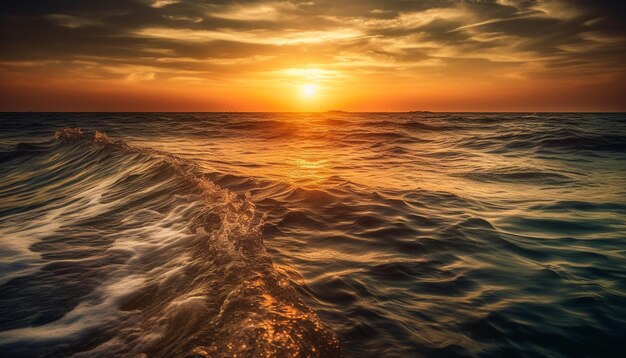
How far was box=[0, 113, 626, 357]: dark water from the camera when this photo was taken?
267cm

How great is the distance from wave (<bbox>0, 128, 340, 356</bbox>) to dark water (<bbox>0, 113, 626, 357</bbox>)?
2 cm

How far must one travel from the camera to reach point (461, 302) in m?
3.26

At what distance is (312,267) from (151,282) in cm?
169

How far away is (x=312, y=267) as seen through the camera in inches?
154

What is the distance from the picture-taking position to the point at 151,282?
3.65m

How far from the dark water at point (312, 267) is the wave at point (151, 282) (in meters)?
0.02

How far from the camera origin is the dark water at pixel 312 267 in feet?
8.76

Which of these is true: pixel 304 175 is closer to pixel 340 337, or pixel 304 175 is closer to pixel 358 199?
pixel 358 199

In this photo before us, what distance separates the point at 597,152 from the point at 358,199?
12883mm

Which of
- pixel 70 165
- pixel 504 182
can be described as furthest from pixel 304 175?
pixel 70 165

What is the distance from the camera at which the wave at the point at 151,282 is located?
8.20 ft

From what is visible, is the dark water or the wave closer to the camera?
the wave

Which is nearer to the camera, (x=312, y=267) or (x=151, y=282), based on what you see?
(x=151, y=282)

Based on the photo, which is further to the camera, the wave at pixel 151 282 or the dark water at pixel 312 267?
the dark water at pixel 312 267
